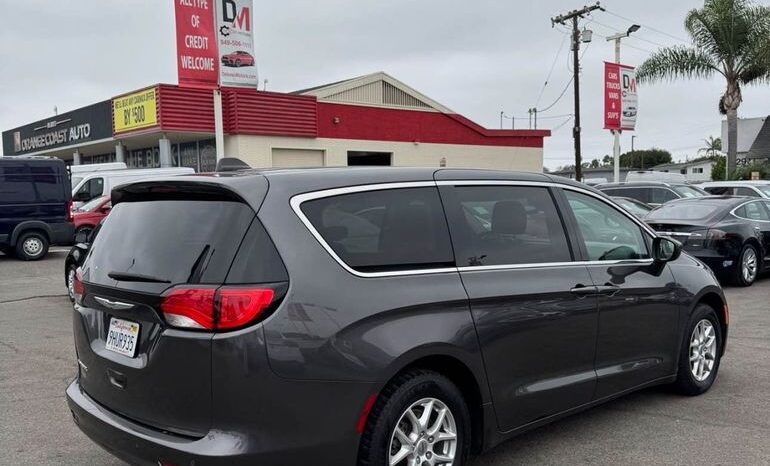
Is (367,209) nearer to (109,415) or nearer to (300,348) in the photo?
(300,348)

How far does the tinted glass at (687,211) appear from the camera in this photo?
1089 centimetres

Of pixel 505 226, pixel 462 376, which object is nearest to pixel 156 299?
pixel 462 376

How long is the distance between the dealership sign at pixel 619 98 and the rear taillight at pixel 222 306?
23.0 metres

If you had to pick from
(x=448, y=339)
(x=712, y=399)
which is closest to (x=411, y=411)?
(x=448, y=339)

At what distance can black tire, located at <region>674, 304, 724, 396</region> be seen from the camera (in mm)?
5016

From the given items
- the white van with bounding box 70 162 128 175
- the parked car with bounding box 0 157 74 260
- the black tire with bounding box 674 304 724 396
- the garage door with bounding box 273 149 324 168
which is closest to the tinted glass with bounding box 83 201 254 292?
the black tire with bounding box 674 304 724 396

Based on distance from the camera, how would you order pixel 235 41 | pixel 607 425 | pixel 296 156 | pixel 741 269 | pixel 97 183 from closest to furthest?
1. pixel 607 425
2. pixel 741 269
3. pixel 235 41
4. pixel 97 183
5. pixel 296 156

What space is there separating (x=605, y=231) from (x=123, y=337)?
3.11 meters

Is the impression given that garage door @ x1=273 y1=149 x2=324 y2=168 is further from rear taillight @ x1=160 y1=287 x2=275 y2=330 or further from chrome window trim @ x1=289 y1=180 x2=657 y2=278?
rear taillight @ x1=160 y1=287 x2=275 y2=330

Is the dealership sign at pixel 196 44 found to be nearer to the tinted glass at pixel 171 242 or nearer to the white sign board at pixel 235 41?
the white sign board at pixel 235 41

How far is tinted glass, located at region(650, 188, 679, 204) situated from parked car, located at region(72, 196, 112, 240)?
13.8m

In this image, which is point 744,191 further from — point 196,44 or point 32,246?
point 32,246

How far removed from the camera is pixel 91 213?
16953 millimetres

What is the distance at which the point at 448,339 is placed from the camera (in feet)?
10.8
